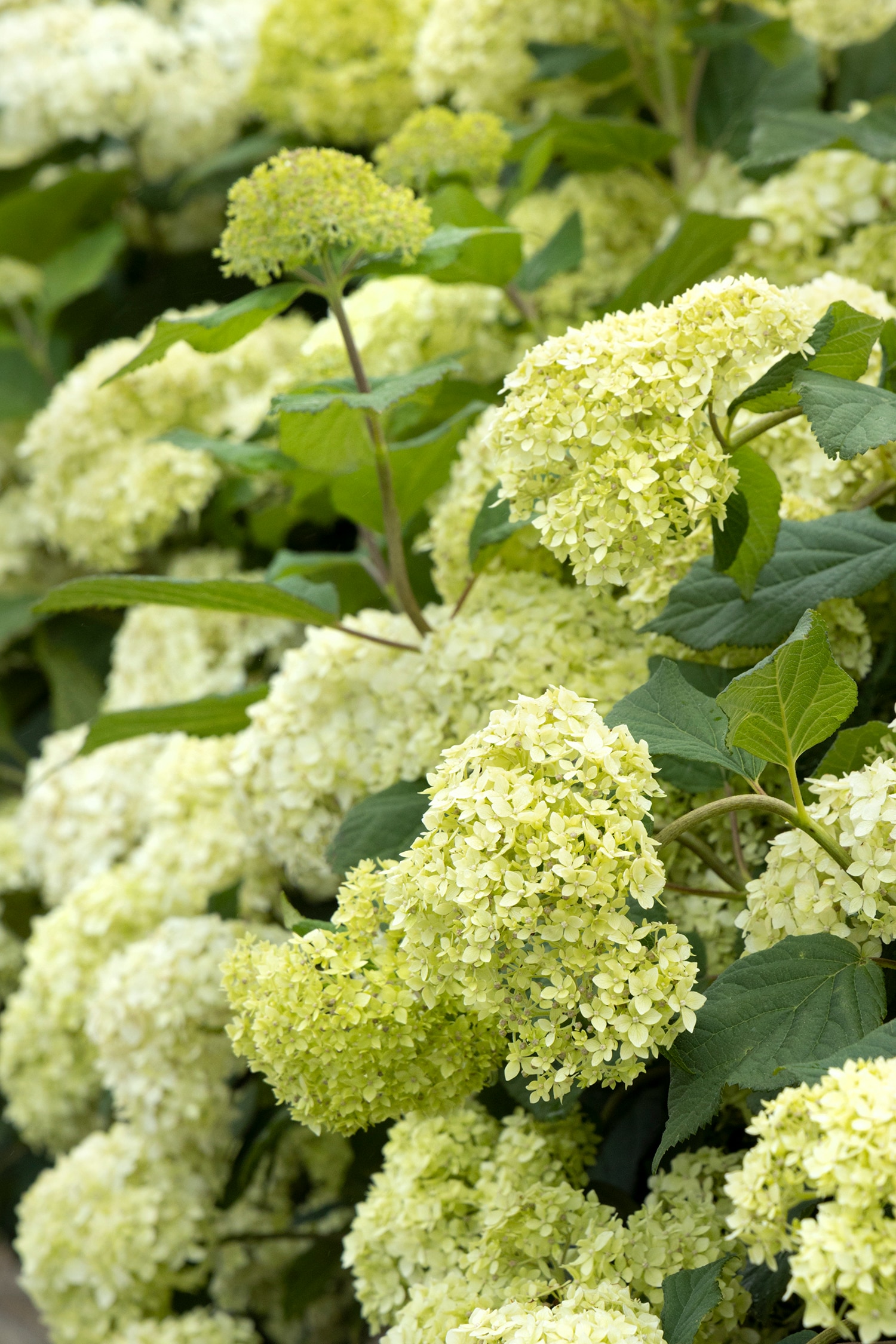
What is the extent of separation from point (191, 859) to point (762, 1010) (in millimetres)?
585

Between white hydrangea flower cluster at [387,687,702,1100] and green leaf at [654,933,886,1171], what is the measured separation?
1.2 inches

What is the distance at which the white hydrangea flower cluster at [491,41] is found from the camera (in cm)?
111

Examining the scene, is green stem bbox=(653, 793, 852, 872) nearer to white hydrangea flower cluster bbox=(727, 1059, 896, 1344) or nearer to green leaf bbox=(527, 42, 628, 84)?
white hydrangea flower cluster bbox=(727, 1059, 896, 1344)

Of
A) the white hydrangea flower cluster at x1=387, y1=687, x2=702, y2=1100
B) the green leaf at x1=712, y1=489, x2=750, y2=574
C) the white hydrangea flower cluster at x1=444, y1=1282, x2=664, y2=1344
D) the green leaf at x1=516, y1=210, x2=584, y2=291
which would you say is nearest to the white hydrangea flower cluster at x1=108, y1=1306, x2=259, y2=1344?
the white hydrangea flower cluster at x1=444, y1=1282, x2=664, y2=1344

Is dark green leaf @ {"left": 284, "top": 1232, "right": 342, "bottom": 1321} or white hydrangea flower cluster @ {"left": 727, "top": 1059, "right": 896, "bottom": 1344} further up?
white hydrangea flower cluster @ {"left": 727, "top": 1059, "right": 896, "bottom": 1344}

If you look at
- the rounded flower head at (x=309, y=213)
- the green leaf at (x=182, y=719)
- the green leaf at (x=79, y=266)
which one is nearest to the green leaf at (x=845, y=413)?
the rounded flower head at (x=309, y=213)

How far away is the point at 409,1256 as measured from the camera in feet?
2.06

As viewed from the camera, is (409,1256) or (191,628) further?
(191,628)

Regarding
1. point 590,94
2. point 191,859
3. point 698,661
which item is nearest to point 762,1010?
point 698,661

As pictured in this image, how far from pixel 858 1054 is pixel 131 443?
1.00 m

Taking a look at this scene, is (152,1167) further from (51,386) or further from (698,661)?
(51,386)

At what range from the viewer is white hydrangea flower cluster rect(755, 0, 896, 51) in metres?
1.10

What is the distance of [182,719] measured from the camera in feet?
2.70

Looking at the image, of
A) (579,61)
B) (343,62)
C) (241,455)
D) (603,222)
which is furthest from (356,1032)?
(343,62)
